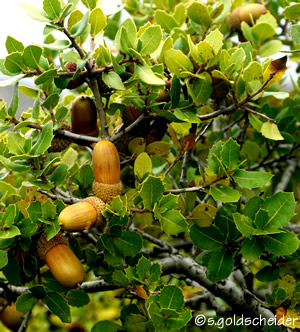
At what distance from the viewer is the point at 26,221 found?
1.07 meters

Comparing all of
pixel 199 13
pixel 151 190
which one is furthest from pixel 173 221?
pixel 199 13

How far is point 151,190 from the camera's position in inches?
39.7

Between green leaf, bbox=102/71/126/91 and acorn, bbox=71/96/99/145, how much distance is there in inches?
7.0

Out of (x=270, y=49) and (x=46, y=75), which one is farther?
(x=270, y=49)

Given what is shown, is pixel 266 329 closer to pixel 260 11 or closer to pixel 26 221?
pixel 26 221

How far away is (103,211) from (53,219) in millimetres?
128

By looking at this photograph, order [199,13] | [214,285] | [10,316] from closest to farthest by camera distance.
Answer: [199,13]
[214,285]
[10,316]

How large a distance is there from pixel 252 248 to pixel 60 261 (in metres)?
0.47

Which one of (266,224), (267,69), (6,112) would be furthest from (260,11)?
(6,112)

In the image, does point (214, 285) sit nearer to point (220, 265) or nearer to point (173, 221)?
point (220, 265)

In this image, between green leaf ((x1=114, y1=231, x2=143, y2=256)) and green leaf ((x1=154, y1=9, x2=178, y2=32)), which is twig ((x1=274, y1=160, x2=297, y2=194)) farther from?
green leaf ((x1=114, y1=231, x2=143, y2=256))

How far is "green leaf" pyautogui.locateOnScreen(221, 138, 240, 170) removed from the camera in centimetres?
105

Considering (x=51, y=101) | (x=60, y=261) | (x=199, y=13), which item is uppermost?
(x=199, y=13)

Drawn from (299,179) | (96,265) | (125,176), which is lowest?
(299,179)
